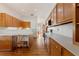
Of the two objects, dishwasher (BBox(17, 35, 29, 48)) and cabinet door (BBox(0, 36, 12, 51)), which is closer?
cabinet door (BBox(0, 36, 12, 51))

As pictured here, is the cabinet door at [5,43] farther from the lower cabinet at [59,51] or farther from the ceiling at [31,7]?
the lower cabinet at [59,51]

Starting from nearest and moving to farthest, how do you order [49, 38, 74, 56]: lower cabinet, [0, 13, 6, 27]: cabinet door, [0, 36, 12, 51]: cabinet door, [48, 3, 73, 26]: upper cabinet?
1. [49, 38, 74, 56]: lower cabinet
2. [48, 3, 73, 26]: upper cabinet
3. [0, 36, 12, 51]: cabinet door
4. [0, 13, 6, 27]: cabinet door

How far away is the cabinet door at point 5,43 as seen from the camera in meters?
5.81

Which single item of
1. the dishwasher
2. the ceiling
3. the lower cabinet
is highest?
the ceiling

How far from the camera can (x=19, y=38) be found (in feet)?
23.6

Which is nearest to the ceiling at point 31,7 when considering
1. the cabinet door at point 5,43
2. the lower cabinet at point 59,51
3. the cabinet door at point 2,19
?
the cabinet door at point 2,19

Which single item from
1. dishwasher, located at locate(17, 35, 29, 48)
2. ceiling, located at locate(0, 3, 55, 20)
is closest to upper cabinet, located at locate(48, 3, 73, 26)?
ceiling, located at locate(0, 3, 55, 20)

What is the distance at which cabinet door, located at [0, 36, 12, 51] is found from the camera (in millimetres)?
5809

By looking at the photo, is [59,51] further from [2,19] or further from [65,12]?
[2,19]

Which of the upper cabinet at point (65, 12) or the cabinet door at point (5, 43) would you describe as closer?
the upper cabinet at point (65, 12)

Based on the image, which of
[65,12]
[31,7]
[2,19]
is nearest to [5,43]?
[2,19]

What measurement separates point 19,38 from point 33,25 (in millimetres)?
4491

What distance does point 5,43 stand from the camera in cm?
582

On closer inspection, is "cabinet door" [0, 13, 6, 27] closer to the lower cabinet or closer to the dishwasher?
the dishwasher
